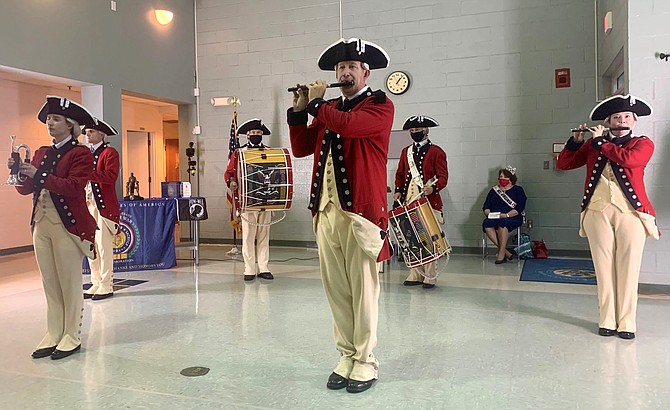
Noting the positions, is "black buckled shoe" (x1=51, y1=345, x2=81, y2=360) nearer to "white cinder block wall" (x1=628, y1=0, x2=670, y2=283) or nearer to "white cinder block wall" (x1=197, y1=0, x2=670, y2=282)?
"white cinder block wall" (x1=628, y1=0, x2=670, y2=283)

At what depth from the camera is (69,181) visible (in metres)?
3.41

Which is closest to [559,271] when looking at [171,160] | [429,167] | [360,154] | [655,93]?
[429,167]

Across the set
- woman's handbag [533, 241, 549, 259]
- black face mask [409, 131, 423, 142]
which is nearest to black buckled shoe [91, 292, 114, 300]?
black face mask [409, 131, 423, 142]

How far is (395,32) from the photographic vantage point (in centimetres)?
824

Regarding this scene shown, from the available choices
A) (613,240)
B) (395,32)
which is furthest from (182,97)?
(613,240)

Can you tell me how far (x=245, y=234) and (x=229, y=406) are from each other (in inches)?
138

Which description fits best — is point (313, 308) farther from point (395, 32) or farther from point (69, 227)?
point (395, 32)

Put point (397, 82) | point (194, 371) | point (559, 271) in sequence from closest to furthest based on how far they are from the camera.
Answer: point (194, 371)
point (559, 271)
point (397, 82)

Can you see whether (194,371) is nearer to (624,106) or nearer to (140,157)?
(624,106)

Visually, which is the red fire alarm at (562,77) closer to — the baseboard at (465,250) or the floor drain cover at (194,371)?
the baseboard at (465,250)

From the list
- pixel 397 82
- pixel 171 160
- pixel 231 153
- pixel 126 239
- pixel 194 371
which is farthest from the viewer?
pixel 171 160

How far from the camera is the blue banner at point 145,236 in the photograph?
6.73m

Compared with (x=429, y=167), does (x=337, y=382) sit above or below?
below

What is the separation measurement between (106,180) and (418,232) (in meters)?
2.83
